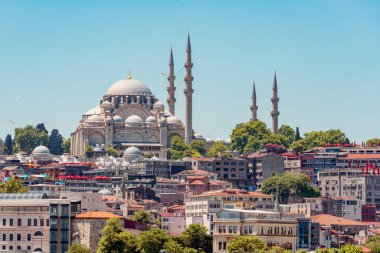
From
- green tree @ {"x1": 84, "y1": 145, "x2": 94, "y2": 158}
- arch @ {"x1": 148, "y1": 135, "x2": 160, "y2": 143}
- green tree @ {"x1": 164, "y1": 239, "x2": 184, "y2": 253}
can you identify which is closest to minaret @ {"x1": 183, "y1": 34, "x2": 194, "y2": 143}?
arch @ {"x1": 148, "y1": 135, "x2": 160, "y2": 143}

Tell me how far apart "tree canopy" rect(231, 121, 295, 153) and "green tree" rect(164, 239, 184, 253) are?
8654cm

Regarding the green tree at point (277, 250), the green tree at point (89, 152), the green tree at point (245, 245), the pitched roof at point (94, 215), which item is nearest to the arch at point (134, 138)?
Answer: the green tree at point (89, 152)

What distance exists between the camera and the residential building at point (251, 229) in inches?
4045

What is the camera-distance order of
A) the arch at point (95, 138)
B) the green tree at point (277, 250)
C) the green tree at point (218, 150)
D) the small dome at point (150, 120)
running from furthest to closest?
the small dome at point (150, 120), the arch at point (95, 138), the green tree at point (218, 150), the green tree at point (277, 250)

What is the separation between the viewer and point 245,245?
9800 cm

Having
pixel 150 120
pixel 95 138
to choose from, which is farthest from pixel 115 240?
pixel 150 120

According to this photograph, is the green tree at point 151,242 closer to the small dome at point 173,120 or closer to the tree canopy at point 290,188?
the tree canopy at point 290,188

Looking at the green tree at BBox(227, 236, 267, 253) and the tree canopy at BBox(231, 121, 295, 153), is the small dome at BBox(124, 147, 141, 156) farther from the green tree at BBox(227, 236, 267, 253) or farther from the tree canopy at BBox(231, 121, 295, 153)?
the green tree at BBox(227, 236, 267, 253)

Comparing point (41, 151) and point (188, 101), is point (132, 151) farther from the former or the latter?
point (188, 101)

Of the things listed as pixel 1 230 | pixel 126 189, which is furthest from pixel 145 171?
pixel 1 230

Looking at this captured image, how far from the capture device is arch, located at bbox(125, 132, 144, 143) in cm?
19114

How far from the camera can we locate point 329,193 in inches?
6265

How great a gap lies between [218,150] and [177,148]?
510 cm

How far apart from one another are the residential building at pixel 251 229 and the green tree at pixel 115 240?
7.11 m
